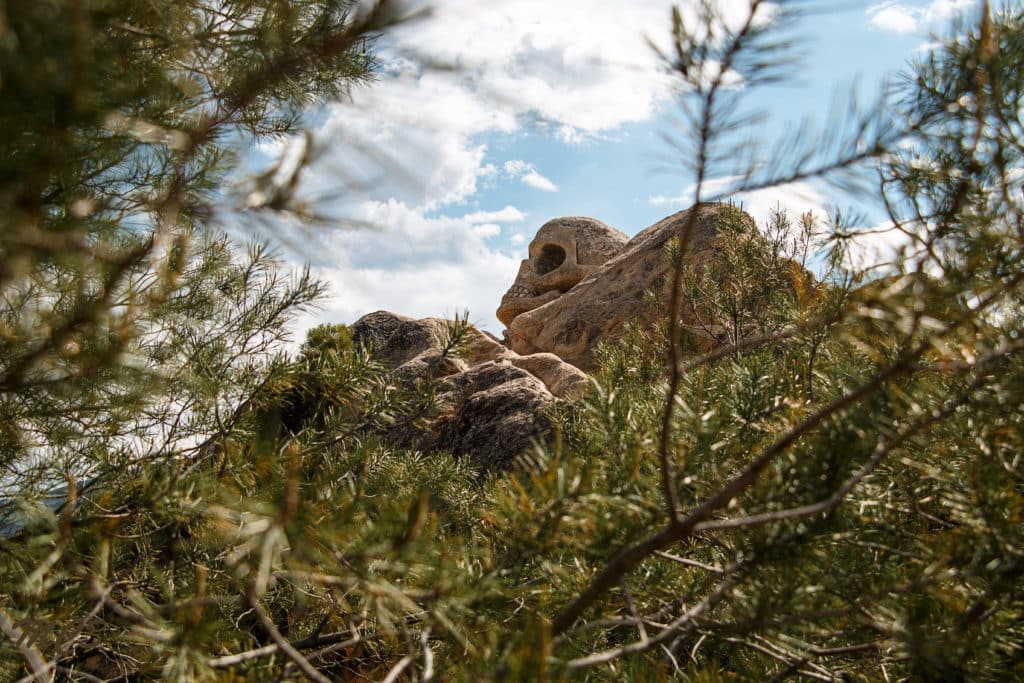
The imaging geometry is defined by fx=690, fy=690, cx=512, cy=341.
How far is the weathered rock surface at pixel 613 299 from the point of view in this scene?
18.8 ft

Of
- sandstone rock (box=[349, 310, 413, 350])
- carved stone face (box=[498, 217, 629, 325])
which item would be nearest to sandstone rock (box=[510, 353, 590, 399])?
sandstone rock (box=[349, 310, 413, 350])

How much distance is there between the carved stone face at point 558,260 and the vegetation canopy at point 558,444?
29.3ft

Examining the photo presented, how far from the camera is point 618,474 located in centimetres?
104

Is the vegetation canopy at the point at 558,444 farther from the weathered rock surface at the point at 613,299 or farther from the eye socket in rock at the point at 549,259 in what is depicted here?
the eye socket in rock at the point at 549,259

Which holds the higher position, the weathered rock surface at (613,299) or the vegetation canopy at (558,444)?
the weathered rock surface at (613,299)

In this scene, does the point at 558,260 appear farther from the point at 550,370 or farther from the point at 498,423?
the point at 498,423

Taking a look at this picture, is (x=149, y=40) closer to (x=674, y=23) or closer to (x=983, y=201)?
(x=674, y=23)

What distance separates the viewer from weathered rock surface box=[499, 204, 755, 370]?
5.73 meters

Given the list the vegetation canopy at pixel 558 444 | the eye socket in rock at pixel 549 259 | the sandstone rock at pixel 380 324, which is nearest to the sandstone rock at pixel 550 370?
the sandstone rock at pixel 380 324

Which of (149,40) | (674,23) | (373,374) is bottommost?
(373,374)

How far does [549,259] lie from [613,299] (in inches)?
201

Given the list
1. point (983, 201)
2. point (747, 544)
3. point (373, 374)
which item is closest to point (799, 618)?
point (747, 544)

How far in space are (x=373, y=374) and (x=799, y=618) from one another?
139 centimetres

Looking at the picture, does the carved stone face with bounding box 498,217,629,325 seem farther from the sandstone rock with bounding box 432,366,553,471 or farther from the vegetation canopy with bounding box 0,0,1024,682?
the vegetation canopy with bounding box 0,0,1024,682
